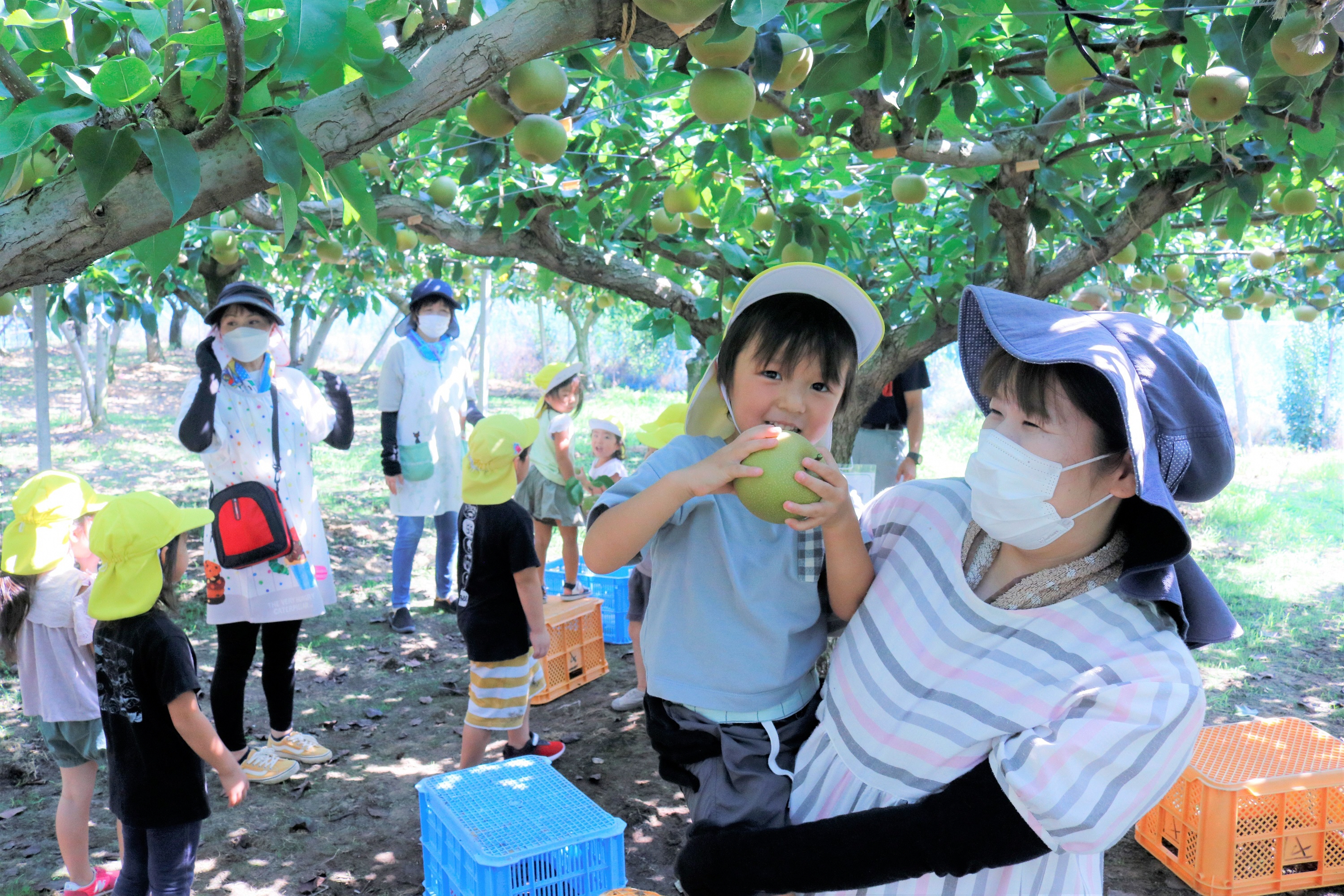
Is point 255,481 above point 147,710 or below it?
above

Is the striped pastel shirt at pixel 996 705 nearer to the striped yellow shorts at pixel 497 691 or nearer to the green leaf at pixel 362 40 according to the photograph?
the green leaf at pixel 362 40

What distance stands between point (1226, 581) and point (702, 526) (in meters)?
6.95

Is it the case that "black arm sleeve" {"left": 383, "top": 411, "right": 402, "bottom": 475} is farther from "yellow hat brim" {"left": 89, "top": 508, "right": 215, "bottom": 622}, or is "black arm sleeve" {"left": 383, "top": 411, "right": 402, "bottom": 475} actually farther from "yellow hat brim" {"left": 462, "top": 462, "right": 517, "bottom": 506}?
"yellow hat brim" {"left": 89, "top": 508, "right": 215, "bottom": 622}

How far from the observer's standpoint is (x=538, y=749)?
376 centimetres

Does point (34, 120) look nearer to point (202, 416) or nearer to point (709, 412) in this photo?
point (709, 412)

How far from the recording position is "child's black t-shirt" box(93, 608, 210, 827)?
7.47 feet

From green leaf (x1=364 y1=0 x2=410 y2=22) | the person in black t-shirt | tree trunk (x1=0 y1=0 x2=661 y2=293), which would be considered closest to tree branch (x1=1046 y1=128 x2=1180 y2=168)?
tree trunk (x1=0 y1=0 x2=661 y2=293)

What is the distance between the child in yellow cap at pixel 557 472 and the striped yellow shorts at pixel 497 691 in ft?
6.09

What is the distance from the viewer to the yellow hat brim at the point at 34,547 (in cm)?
252

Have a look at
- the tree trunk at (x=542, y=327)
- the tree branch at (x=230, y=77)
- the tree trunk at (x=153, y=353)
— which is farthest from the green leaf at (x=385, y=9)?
the tree trunk at (x=153, y=353)

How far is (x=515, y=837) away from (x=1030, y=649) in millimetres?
1688

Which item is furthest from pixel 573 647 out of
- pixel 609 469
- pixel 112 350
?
pixel 112 350

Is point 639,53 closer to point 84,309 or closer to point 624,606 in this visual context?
point 624,606

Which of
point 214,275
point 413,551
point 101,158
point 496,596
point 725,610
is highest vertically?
point 214,275
